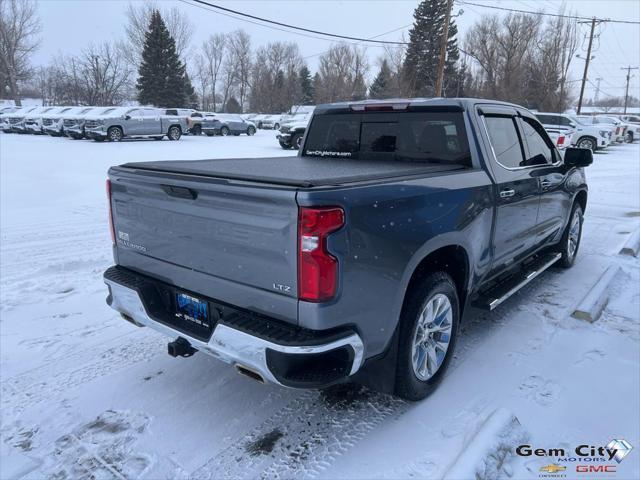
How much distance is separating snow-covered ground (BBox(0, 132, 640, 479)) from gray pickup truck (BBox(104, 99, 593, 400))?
36 cm

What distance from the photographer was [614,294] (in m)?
5.18

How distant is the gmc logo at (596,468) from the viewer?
2.62 m

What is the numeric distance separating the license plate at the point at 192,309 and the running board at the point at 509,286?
214cm

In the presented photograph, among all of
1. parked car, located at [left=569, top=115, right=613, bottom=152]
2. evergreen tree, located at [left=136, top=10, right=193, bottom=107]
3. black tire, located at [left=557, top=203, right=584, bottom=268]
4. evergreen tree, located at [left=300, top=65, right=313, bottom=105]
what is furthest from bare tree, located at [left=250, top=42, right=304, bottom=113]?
black tire, located at [left=557, top=203, right=584, bottom=268]

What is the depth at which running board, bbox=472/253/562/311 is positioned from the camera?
12.5 feet

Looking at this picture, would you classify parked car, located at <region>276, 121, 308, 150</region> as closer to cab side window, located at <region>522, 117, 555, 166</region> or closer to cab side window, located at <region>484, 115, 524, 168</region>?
cab side window, located at <region>522, 117, 555, 166</region>

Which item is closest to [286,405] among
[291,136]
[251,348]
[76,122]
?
[251,348]

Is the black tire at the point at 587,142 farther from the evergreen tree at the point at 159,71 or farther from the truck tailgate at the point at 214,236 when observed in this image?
the evergreen tree at the point at 159,71

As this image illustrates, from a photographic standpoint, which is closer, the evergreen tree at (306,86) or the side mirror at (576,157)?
the side mirror at (576,157)

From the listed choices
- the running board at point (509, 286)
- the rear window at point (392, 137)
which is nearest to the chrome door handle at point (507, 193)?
the rear window at point (392, 137)

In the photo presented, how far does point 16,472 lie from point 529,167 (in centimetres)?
436

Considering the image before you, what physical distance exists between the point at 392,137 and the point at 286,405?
2.29m

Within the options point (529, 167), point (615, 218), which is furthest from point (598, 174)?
point (529, 167)

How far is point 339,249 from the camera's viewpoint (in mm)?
2295
